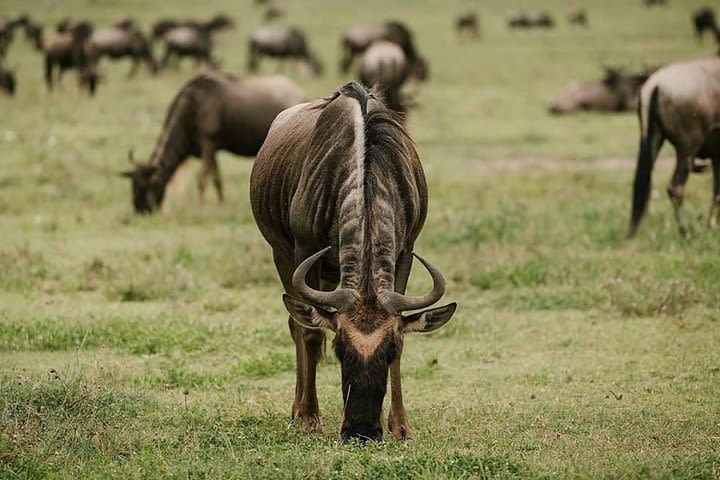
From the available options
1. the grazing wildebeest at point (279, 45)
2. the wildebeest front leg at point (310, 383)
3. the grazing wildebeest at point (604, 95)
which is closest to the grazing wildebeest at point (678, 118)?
the wildebeest front leg at point (310, 383)

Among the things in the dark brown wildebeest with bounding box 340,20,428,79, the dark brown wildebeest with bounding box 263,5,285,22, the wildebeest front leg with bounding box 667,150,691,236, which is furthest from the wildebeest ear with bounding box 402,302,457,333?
the dark brown wildebeest with bounding box 263,5,285,22

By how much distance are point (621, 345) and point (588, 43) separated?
2998 centimetres

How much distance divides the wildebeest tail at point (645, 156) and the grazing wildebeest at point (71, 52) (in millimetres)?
16550

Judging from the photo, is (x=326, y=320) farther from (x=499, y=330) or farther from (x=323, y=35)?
(x=323, y=35)

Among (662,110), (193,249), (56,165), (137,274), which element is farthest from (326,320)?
(56,165)

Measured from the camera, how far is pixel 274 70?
116 ft

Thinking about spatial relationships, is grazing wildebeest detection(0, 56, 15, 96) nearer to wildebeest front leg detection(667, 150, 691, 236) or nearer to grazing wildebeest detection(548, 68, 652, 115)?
grazing wildebeest detection(548, 68, 652, 115)

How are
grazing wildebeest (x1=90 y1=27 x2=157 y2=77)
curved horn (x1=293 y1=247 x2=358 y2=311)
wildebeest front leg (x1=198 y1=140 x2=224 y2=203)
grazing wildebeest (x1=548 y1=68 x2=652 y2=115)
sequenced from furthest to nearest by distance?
1. grazing wildebeest (x1=90 y1=27 x2=157 y2=77)
2. grazing wildebeest (x1=548 y1=68 x2=652 y2=115)
3. wildebeest front leg (x1=198 y1=140 x2=224 y2=203)
4. curved horn (x1=293 y1=247 x2=358 y2=311)

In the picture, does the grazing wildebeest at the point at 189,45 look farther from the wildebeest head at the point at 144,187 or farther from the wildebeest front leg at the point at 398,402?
the wildebeest front leg at the point at 398,402

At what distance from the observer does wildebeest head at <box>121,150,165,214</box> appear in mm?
13562

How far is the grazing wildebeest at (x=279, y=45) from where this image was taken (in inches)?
1321

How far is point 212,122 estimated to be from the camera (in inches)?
543

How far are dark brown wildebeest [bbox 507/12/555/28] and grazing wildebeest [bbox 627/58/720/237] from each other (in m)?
33.0

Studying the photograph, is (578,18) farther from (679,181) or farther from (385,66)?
(679,181)
